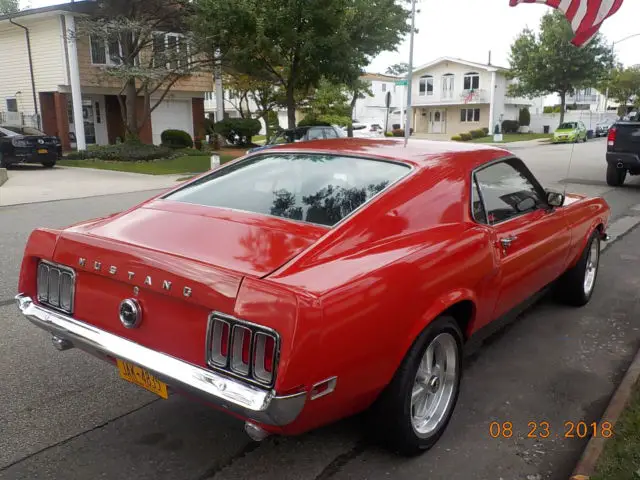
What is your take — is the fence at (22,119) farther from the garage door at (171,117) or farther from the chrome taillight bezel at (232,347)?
the chrome taillight bezel at (232,347)

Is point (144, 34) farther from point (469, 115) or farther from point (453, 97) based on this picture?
point (469, 115)

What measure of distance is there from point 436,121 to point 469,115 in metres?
3.48

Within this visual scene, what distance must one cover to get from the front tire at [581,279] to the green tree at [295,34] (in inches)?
538

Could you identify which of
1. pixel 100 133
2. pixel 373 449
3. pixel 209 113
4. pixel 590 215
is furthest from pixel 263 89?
pixel 373 449

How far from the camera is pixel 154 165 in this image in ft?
62.2

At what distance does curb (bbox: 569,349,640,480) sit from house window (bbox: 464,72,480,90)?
5101cm

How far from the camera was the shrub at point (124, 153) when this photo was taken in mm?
19812

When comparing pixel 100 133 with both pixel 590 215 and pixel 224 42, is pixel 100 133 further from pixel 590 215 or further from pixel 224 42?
pixel 590 215

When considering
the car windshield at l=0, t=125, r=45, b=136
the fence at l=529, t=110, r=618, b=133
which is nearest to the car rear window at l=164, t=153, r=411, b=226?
the car windshield at l=0, t=125, r=45, b=136

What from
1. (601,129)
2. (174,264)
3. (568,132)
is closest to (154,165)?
(174,264)

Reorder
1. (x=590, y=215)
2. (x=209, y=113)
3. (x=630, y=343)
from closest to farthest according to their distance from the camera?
(x=630, y=343) < (x=590, y=215) < (x=209, y=113)

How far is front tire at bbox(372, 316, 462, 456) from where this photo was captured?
263 centimetres

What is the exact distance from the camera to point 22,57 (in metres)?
23.8

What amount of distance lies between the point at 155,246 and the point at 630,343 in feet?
12.1
